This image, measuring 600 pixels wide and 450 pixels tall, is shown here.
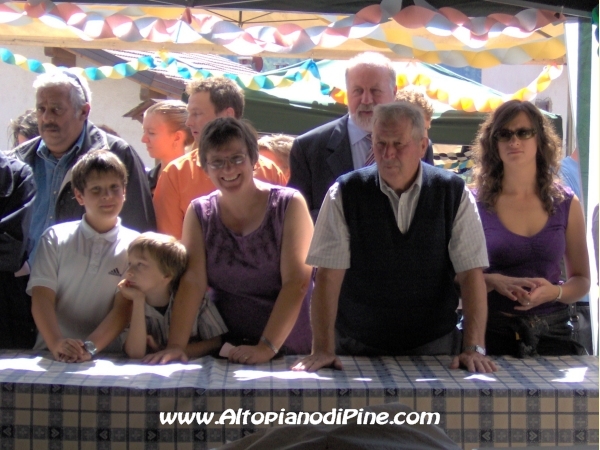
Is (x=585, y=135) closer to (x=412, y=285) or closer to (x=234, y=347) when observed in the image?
(x=412, y=285)

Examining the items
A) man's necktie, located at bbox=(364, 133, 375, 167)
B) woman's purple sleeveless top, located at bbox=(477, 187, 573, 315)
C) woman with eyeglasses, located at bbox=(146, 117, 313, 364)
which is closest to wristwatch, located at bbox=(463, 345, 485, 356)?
woman's purple sleeveless top, located at bbox=(477, 187, 573, 315)

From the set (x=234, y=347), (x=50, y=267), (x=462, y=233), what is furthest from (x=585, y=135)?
(x=50, y=267)

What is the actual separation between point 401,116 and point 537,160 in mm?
647

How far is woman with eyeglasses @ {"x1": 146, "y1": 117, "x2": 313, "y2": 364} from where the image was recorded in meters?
2.70


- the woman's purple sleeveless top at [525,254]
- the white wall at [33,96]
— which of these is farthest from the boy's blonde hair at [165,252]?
the white wall at [33,96]

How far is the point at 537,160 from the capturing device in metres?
2.96

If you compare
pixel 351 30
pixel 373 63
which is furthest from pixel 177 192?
pixel 351 30

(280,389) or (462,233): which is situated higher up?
(462,233)

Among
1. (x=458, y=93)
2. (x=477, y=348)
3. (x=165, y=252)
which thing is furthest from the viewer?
(x=458, y=93)

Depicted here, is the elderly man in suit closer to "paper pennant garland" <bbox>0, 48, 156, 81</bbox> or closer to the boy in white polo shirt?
the boy in white polo shirt

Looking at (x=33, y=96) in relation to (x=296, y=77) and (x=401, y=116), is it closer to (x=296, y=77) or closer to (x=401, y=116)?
(x=296, y=77)

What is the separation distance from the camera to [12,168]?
3.04 metres

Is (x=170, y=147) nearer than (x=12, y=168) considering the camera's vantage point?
No

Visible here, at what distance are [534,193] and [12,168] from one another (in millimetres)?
1964
